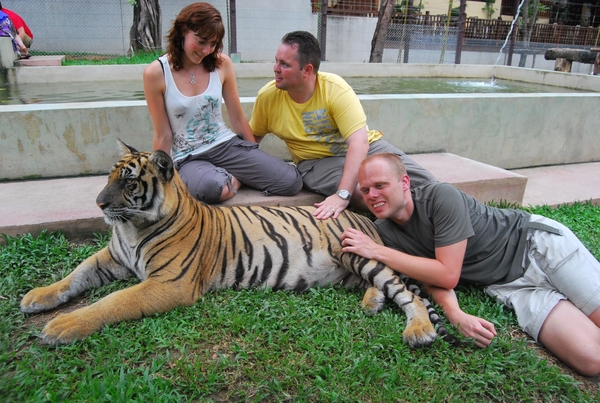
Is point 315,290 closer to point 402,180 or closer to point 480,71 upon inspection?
point 402,180

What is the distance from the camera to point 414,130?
18.2ft

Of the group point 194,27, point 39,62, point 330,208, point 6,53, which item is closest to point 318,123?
point 330,208

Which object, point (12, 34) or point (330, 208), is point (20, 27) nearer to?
point (12, 34)

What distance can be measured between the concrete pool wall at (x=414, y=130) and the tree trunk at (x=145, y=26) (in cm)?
958

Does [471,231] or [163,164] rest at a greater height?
[163,164]

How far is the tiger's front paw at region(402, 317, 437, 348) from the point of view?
102 inches

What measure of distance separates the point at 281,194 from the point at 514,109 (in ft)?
11.6

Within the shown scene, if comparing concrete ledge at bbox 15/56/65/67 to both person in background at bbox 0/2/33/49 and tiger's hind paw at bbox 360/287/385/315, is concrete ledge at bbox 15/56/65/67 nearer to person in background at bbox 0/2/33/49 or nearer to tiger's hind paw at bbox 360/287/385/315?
person in background at bbox 0/2/33/49

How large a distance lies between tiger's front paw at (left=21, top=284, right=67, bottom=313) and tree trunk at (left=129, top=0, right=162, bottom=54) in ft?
Answer: 38.3

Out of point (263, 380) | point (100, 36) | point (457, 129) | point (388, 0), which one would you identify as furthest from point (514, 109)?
point (100, 36)

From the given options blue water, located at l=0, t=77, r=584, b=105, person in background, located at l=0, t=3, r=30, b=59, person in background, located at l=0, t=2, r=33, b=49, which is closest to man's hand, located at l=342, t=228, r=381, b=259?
blue water, located at l=0, t=77, r=584, b=105

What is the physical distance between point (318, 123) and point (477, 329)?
209 cm

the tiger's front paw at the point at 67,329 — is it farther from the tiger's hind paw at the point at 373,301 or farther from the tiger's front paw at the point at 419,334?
the tiger's front paw at the point at 419,334

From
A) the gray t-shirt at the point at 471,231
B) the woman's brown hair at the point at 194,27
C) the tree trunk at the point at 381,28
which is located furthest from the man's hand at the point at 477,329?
the tree trunk at the point at 381,28
